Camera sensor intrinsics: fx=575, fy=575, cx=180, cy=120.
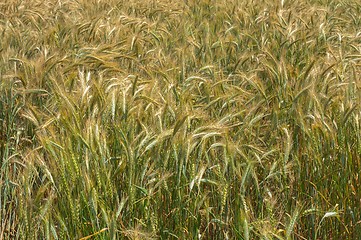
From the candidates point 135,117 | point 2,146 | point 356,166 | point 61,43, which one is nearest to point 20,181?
point 135,117

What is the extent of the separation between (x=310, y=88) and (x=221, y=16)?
2.24m

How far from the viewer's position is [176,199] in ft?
5.64

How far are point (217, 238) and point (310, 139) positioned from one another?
1.45 feet

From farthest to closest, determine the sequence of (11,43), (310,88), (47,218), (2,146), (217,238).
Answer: (11,43)
(2,146)
(310,88)
(217,238)
(47,218)

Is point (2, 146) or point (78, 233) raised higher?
point (78, 233)

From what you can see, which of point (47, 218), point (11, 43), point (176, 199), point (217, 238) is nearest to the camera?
point (47, 218)

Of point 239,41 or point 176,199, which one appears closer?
point 176,199

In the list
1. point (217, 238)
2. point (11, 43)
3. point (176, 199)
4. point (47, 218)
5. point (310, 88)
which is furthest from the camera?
point (11, 43)

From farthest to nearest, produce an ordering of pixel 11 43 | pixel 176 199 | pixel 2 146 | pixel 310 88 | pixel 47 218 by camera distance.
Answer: pixel 11 43 < pixel 2 146 < pixel 310 88 < pixel 176 199 < pixel 47 218

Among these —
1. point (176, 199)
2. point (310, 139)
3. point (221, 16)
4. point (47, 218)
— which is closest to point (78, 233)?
point (47, 218)

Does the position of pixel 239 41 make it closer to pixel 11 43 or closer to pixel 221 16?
pixel 221 16

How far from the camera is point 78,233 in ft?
5.20

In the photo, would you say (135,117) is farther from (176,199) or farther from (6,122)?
(6,122)

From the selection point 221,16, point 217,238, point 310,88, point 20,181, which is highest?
point 310,88
